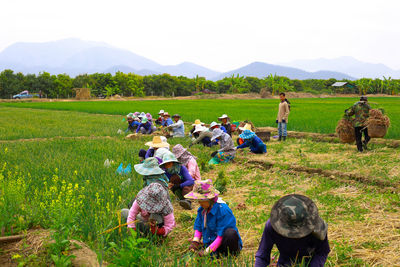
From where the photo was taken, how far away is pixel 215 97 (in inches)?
2394

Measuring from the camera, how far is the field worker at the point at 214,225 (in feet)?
10.6

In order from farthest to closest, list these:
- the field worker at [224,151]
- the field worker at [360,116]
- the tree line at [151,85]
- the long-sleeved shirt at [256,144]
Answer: the tree line at [151,85], the long-sleeved shirt at [256,144], the field worker at [360,116], the field worker at [224,151]

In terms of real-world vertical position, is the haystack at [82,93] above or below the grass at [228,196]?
above

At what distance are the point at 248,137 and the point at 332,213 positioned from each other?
13.2ft

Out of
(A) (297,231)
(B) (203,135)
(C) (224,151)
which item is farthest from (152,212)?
(B) (203,135)

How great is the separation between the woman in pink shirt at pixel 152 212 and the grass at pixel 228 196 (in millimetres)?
200

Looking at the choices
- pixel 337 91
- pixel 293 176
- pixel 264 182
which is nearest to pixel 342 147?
pixel 293 176

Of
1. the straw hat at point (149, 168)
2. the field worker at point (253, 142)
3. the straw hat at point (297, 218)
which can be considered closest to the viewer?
the straw hat at point (297, 218)

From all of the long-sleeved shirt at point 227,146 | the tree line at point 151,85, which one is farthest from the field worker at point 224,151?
the tree line at point 151,85

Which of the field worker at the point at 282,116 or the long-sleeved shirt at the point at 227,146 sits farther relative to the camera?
the field worker at the point at 282,116

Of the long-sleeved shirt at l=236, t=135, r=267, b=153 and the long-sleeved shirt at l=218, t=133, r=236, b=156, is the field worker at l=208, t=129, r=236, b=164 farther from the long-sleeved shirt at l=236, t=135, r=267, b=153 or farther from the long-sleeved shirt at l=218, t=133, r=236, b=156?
the long-sleeved shirt at l=236, t=135, r=267, b=153

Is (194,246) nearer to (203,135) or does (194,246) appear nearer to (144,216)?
(144,216)

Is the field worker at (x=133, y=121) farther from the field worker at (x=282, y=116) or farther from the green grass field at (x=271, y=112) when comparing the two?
the field worker at (x=282, y=116)

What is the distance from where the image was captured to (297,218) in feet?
7.04
